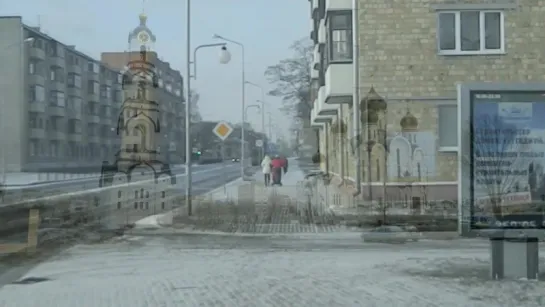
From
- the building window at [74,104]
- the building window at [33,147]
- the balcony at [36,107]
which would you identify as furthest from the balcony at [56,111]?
the building window at [33,147]

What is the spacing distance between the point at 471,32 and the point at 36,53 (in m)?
45.7

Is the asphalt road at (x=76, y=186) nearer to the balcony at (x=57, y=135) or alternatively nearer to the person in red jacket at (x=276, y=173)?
the person in red jacket at (x=276, y=173)

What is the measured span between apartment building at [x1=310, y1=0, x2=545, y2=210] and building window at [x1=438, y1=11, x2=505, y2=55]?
32mm

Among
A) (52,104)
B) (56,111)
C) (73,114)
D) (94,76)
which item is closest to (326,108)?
(94,76)

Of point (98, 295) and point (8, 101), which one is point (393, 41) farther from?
point (8, 101)

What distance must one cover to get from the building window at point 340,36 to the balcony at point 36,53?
133ft

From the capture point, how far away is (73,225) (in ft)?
59.8

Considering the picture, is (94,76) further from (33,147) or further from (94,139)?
(33,147)

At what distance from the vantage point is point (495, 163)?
31.8 feet

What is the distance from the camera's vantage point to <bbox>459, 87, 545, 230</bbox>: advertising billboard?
9.65 metres

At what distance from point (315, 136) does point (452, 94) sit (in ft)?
126

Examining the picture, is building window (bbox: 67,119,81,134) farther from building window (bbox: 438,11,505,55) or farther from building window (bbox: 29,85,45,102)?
building window (bbox: 438,11,505,55)

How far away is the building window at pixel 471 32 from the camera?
2402 centimetres

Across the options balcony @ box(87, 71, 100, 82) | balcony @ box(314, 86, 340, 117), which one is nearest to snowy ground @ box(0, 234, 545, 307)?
balcony @ box(314, 86, 340, 117)
